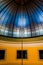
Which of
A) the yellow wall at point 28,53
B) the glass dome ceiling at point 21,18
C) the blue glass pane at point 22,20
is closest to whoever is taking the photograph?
the yellow wall at point 28,53

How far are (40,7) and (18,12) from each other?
1376mm

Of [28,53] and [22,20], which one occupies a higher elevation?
[22,20]

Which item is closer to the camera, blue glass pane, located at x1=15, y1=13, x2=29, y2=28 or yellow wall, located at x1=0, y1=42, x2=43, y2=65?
yellow wall, located at x1=0, y1=42, x2=43, y2=65

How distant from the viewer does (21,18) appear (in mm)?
7859

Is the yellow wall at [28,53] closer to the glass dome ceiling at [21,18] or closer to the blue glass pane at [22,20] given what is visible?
the glass dome ceiling at [21,18]

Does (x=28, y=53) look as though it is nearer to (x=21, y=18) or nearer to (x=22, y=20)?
(x=22, y=20)

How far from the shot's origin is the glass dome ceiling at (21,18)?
24.5 feet

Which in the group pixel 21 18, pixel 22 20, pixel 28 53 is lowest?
pixel 28 53

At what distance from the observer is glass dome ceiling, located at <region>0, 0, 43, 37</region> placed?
294 inches

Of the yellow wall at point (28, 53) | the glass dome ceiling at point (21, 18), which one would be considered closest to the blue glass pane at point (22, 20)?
the glass dome ceiling at point (21, 18)

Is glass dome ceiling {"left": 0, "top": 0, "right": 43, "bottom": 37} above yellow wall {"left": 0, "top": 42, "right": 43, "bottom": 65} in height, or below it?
above

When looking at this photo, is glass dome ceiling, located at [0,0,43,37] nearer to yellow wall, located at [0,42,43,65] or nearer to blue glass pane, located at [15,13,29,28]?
blue glass pane, located at [15,13,29,28]

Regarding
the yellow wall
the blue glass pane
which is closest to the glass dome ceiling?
the blue glass pane

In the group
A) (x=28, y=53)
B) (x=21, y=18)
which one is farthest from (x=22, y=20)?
(x=28, y=53)
